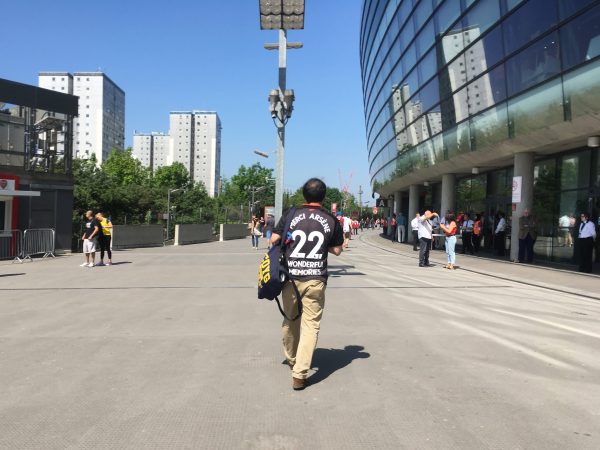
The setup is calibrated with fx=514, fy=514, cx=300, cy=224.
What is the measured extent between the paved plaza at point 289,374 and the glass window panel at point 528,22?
893cm

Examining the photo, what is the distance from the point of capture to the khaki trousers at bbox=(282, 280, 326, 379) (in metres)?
4.32

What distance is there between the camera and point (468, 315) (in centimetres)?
780

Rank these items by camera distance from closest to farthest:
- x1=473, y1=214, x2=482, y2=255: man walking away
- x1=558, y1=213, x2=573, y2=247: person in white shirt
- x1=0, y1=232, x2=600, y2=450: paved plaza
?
x1=0, y1=232, x2=600, y2=450: paved plaza → x1=558, y1=213, x2=573, y2=247: person in white shirt → x1=473, y1=214, x2=482, y2=255: man walking away

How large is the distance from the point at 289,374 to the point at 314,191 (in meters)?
1.71

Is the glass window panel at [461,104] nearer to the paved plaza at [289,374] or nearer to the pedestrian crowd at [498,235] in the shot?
the pedestrian crowd at [498,235]

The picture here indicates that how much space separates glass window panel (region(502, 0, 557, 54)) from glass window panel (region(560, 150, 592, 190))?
3985 millimetres

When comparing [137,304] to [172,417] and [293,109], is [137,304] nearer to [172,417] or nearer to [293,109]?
[172,417]

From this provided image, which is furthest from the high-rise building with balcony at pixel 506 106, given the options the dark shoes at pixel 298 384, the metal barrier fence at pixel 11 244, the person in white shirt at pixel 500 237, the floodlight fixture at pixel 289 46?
the metal barrier fence at pixel 11 244

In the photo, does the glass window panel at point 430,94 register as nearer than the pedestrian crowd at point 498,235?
No

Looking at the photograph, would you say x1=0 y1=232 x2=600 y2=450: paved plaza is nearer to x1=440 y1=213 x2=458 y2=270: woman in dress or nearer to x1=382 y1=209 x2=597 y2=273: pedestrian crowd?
x1=382 y1=209 x2=597 y2=273: pedestrian crowd

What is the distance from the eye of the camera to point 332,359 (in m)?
5.27

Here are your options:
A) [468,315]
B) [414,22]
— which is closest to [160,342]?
[468,315]

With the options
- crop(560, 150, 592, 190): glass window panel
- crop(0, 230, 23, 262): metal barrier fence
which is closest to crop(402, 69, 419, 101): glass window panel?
crop(560, 150, 592, 190): glass window panel

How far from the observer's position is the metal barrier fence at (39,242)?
56.7ft
